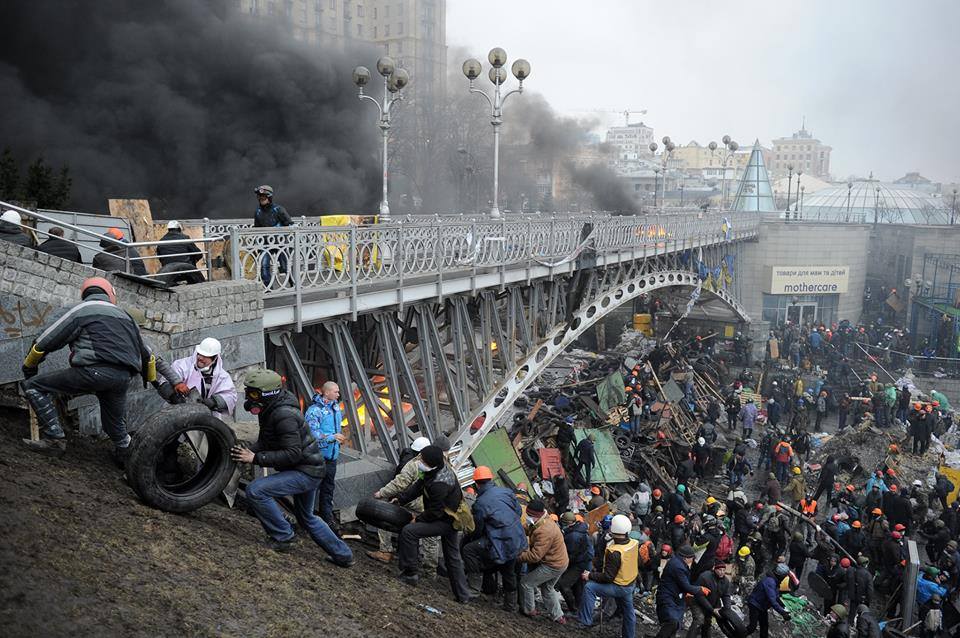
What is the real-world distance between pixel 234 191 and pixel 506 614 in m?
22.2

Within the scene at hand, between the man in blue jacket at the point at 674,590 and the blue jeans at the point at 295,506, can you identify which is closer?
the blue jeans at the point at 295,506

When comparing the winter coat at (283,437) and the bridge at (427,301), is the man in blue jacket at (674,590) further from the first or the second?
the winter coat at (283,437)

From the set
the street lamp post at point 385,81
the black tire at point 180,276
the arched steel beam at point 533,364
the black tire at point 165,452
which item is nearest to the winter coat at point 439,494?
the black tire at point 165,452

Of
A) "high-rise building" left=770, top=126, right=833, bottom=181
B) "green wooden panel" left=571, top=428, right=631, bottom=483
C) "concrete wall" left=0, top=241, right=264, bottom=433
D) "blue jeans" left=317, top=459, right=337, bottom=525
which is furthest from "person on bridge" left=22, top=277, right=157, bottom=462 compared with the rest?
"high-rise building" left=770, top=126, right=833, bottom=181

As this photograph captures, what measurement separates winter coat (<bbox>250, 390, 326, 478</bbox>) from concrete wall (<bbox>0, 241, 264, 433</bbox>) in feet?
5.37

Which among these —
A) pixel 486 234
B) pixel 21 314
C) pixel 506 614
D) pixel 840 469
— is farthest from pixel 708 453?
pixel 21 314

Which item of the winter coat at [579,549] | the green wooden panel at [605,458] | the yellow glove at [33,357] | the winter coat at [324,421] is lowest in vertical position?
the green wooden panel at [605,458]

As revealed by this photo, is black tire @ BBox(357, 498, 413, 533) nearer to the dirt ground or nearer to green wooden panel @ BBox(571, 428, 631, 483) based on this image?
the dirt ground

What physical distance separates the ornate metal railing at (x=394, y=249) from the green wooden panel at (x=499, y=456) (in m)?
4.33

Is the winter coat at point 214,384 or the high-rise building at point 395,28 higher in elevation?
the high-rise building at point 395,28

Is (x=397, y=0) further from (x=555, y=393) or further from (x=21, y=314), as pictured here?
(x=21, y=314)

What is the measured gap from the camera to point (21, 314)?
608cm

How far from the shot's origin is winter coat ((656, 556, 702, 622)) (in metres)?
8.01

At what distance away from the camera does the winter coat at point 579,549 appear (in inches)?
320
